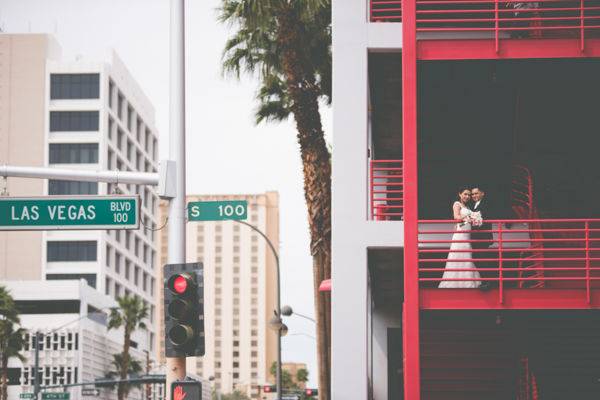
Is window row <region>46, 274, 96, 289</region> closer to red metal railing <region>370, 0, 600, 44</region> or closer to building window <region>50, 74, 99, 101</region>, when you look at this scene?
building window <region>50, 74, 99, 101</region>

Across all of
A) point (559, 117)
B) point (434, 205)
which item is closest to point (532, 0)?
point (559, 117)

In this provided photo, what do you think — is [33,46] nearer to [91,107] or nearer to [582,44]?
[91,107]

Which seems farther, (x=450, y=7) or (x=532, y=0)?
(x=450, y=7)

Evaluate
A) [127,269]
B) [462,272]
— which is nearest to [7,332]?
[127,269]

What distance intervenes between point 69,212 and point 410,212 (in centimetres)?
463

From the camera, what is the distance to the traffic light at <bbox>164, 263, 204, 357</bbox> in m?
12.7

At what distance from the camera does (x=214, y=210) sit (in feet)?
49.5

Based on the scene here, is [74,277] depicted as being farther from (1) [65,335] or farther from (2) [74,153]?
(1) [65,335]

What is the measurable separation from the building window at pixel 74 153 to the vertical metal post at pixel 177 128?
101m

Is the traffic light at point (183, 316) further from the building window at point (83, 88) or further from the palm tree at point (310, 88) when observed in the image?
the building window at point (83, 88)

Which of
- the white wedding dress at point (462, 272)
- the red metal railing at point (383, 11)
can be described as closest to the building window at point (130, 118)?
the red metal railing at point (383, 11)

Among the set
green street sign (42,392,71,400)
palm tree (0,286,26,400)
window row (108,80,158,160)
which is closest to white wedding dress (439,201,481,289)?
green street sign (42,392,71,400)

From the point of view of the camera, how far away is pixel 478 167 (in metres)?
21.8

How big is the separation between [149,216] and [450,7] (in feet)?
369
